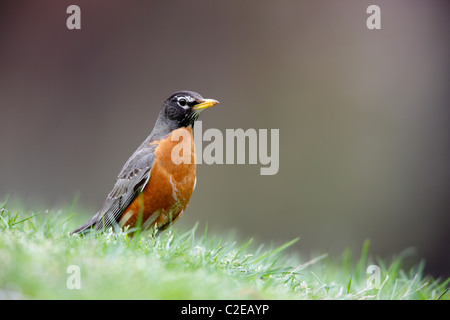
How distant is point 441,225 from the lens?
11055mm

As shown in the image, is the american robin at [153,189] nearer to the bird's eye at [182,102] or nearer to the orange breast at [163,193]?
the orange breast at [163,193]

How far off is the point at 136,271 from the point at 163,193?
73.3 inches

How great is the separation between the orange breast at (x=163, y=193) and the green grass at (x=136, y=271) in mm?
613

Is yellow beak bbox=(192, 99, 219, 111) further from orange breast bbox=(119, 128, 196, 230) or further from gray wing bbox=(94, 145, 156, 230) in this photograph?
gray wing bbox=(94, 145, 156, 230)

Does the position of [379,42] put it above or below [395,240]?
above

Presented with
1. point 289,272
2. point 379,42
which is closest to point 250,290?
point 289,272

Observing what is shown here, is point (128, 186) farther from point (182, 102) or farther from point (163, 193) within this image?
point (182, 102)

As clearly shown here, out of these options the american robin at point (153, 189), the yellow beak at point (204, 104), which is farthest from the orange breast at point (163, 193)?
the yellow beak at point (204, 104)

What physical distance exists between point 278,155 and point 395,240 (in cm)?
330

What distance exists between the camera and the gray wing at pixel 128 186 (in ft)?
16.9

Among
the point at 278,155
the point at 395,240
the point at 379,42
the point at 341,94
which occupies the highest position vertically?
the point at 379,42

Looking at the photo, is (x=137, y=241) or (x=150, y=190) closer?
(x=137, y=241)
